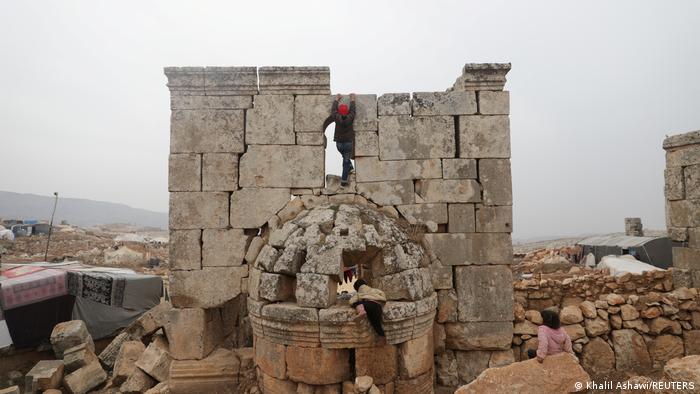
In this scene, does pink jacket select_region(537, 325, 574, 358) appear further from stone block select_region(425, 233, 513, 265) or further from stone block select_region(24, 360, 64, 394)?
stone block select_region(24, 360, 64, 394)

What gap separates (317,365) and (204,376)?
6.45ft

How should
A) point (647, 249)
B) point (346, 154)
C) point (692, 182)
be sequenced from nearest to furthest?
point (346, 154), point (692, 182), point (647, 249)

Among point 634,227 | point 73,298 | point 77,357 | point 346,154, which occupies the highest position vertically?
point 346,154

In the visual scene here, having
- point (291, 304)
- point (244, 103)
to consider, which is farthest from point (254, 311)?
point (244, 103)

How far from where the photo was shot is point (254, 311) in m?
4.28

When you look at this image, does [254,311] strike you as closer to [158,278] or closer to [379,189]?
[379,189]

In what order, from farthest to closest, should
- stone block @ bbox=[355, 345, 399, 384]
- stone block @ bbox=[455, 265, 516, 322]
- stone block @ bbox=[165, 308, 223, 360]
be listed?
stone block @ bbox=[455, 265, 516, 322] < stone block @ bbox=[165, 308, 223, 360] < stone block @ bbox=[355, 345, 399, 384]

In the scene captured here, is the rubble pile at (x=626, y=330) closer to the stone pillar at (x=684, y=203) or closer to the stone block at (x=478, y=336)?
the stone block at (x=478, y=336)

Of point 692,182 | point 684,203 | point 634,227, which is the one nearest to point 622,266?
point 684,203

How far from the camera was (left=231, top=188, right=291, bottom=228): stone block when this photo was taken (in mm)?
5004

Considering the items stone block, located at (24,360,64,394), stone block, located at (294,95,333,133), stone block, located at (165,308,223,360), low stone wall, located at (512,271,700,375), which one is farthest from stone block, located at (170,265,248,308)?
low stone wall, located at (512,271,700,375)

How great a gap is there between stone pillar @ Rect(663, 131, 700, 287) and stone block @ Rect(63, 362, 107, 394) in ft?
32.4

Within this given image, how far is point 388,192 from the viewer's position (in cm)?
506

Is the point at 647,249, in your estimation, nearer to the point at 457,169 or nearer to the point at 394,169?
the point at 457,169
